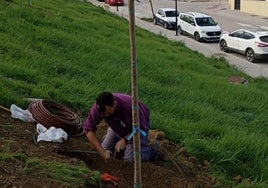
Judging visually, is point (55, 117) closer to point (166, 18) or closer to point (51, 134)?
point (51, 134)

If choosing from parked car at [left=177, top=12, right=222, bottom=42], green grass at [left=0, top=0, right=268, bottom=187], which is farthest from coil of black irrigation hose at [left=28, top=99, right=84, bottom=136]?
parked car at [left=177, top=12, right=222, bottom=42]

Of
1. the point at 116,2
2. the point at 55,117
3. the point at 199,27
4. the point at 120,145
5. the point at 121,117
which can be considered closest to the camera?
the point at 121,117

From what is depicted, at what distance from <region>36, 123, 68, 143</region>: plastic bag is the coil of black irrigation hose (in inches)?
5.5

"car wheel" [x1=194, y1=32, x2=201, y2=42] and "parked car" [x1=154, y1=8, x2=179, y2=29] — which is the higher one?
"parked car" [x1=154, y1=8, x2=179, y2=29]

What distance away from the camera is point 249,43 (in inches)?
931

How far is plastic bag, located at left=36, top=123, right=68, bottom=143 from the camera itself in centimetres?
579

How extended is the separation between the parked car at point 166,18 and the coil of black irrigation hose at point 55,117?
1047 inches

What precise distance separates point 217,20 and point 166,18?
6.96m

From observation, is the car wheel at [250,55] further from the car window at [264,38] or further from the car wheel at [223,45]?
the car wheel at [223,45]

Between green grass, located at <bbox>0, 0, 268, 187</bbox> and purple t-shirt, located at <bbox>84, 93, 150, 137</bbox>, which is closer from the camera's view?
purple t-shirt, located at <bbox>84, 93, 150, 137</bbox>

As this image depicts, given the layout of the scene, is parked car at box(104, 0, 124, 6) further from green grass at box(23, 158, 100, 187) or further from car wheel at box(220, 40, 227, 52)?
green grass at box(23, 158, 100, 187)

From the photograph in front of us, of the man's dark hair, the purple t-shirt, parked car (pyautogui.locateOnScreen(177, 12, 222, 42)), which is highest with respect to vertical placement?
the man's dark hair

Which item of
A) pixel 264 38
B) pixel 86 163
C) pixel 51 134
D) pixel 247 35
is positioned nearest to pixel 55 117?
pixel 51 134

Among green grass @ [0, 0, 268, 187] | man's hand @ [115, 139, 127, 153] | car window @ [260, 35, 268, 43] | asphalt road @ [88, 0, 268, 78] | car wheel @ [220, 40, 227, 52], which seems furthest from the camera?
car wheel @ [220, 40, 227, 52]
